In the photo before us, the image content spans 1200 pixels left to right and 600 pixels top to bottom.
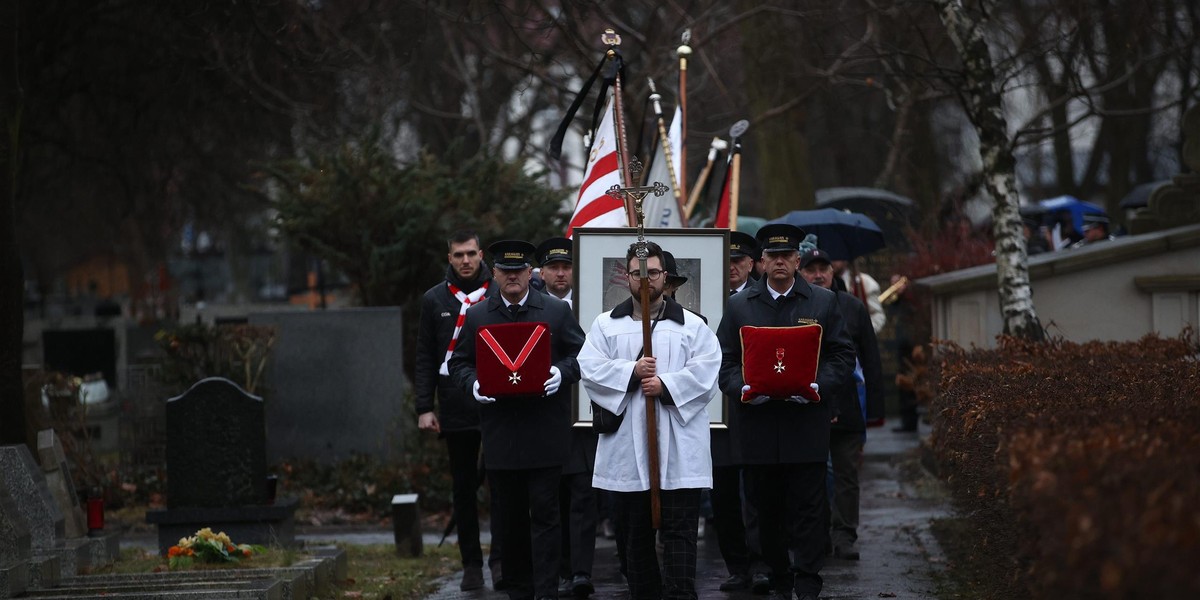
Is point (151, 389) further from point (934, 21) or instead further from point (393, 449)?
point (934, 21)

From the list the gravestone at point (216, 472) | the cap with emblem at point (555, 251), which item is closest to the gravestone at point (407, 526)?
the gravestone at point (216, 472)

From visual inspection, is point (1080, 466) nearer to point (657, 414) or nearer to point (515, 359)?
point (657, 414)

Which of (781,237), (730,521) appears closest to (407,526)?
(730,521)

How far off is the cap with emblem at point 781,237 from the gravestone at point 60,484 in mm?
4731

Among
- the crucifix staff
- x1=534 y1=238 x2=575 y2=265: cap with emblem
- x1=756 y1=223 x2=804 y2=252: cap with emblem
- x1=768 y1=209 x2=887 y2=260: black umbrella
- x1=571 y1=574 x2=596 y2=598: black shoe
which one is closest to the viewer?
the crucifix staff

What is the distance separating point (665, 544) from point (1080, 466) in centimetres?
372

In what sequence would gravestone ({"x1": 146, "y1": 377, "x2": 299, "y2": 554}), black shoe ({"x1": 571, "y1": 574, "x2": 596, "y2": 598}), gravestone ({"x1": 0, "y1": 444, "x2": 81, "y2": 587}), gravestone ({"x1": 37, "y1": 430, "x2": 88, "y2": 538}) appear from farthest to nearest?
gravestone ({"x1": 146, "y1": 377, "x2": 299, "y2": 554})
gravestone ({"x1": 37, "y1": 430, "x2": 88, "y2": 538})
black shoe ({"x1": 571, "y1": 574, "x2": 596, "y2": 598})
gravestone ({"x1": 0, "y1": 444, "x2": 81, "y2": 587})

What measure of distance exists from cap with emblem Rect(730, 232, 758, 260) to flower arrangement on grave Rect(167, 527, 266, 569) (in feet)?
12.1

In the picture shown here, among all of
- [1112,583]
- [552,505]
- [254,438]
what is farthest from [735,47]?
[1112,583]

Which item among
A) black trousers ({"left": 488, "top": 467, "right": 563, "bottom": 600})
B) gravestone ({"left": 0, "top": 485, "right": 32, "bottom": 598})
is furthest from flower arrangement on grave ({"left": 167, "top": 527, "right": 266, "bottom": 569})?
black trousers ({"left": 488, "top": 467, "right": 563, "bottom": 600})

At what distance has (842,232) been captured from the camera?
1366cm

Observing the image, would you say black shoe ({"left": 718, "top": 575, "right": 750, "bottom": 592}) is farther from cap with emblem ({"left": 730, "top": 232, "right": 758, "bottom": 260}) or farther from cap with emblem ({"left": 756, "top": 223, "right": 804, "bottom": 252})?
cap with emblem ({"left": 730, "top": 232, "right": 758, "bottom": 260})

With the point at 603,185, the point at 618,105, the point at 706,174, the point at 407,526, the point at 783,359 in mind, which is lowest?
the point at 407,526

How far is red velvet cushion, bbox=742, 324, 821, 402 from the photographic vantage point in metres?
8.25
